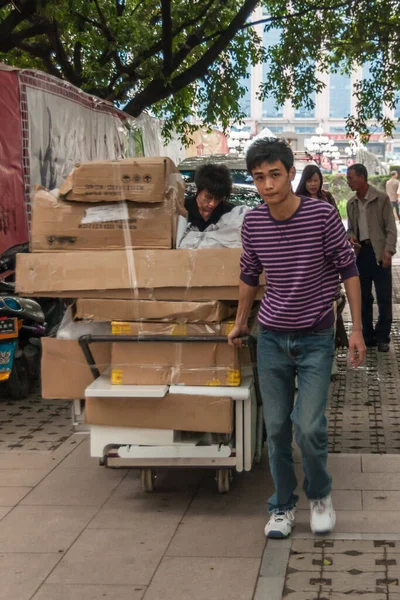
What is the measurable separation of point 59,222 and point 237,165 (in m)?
11.2

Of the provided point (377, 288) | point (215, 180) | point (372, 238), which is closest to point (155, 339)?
point (215, 180)

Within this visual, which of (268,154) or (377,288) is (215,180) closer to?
(268,154)

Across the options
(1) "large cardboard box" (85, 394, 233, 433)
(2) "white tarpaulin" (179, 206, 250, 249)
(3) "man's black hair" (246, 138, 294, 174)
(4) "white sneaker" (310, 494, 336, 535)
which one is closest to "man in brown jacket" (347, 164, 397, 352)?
(2) "white tarpaulin" (179, 206, 250, 249)

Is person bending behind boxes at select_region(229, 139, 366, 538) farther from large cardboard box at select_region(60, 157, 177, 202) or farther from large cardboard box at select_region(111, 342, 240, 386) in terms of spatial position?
large cardboard box at select_region(60, 157, 177, 202)

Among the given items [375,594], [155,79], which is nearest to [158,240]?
[375,594]

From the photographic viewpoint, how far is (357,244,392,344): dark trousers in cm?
1073

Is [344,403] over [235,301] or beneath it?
beneath

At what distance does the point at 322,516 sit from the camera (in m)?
5.02

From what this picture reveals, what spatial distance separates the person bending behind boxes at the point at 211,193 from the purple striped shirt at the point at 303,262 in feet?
3.74

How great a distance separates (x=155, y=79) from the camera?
15.1m

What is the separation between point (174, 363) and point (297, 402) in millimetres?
717

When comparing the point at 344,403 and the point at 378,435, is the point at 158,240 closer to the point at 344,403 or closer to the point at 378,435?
the point at 378,435

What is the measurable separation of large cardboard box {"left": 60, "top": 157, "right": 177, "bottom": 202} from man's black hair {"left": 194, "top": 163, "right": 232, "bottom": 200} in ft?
2.09

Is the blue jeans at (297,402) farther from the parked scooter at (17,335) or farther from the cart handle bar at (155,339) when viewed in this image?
the parked scooter at (17,335)
